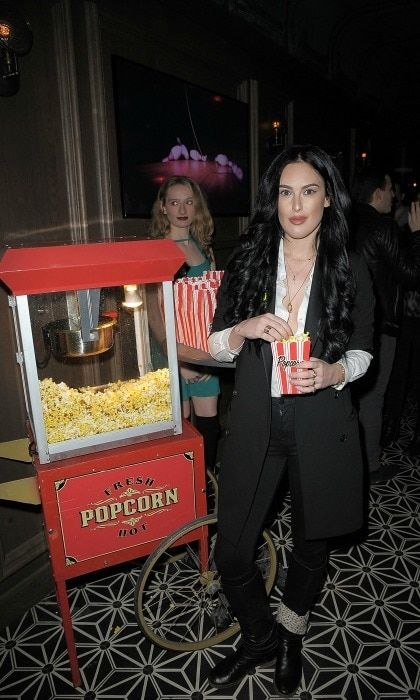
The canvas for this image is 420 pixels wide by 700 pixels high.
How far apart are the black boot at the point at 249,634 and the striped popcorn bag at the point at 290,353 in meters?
0.99

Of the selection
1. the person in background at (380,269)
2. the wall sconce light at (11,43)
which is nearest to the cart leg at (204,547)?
the person in background at (380,269)

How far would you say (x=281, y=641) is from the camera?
2.09 metres

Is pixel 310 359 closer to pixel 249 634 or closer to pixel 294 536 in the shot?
pixel 294 536

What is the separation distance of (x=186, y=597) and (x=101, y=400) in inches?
55.0

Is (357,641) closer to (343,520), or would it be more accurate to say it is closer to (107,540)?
(343,520)

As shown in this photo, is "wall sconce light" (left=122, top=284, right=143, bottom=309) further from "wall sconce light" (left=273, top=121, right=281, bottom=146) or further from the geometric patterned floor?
"wall sconce light" (left=273, top=121, right=281, bottom=146)

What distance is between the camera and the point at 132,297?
6.17 ft

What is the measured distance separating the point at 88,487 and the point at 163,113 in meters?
2.48

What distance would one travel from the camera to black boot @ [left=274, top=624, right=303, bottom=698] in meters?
2.06

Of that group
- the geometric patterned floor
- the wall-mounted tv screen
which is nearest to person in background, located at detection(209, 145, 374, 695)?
the geometric patterned floor

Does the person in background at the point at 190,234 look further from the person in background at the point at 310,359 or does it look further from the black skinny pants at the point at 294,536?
the black skinny pants at the point at 294,536

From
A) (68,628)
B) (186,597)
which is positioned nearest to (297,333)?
(68,628)

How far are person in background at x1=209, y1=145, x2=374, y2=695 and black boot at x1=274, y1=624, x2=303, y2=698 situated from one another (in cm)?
26

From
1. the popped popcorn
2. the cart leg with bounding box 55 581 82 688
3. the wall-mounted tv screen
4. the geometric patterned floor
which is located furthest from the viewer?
the wall-mounted tv screen
